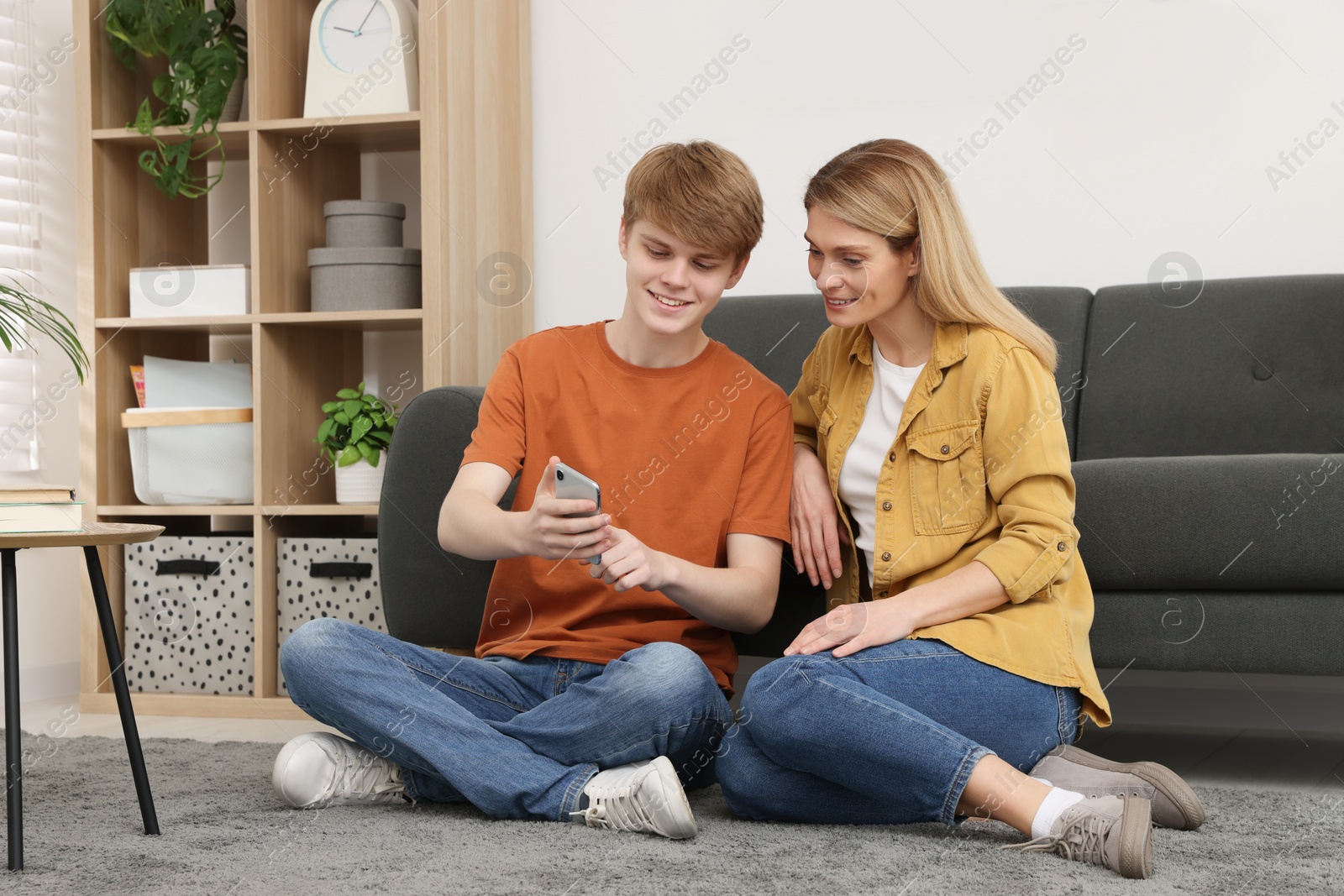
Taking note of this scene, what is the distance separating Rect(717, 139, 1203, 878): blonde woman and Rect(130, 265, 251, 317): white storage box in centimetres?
141

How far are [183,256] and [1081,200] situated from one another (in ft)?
6.27

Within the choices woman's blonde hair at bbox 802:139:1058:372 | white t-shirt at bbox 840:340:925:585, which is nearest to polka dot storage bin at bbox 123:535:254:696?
white t-shirt at bbox 840:340:925:585

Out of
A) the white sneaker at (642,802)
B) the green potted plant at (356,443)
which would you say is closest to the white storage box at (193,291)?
the green potted plant at (356,443)

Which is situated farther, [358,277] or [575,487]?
[358,277]

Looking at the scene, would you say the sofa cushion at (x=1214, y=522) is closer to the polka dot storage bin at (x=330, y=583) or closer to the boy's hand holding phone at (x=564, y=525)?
the boy's hand holding phone at (x=564, y=525)

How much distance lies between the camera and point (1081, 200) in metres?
2.40

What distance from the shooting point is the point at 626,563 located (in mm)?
1300

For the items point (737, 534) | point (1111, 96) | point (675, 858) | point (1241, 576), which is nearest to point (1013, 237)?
point (1111, 96)

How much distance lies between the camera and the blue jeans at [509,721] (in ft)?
4.42

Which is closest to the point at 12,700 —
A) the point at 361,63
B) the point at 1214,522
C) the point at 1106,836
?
the point at 1106,836

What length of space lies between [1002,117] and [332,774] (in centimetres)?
180

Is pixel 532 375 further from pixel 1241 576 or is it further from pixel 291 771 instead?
pixel 1241 576

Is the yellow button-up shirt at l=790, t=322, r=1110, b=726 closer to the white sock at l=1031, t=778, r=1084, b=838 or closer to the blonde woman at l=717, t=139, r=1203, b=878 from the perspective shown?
the blonde woman at l=717, t=139, r=1203, b=878

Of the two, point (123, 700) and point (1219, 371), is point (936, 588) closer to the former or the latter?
point (123, 700)
